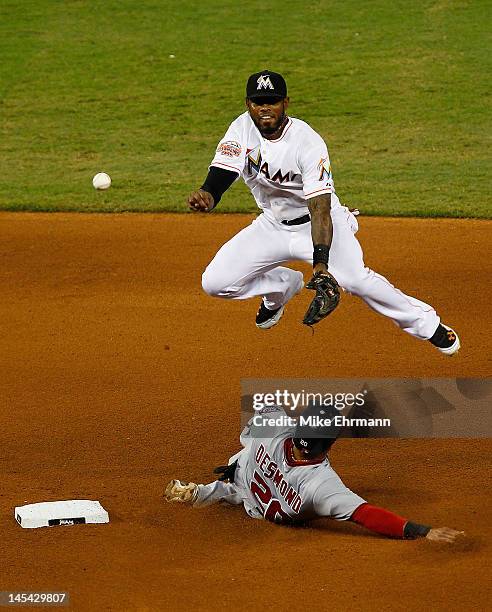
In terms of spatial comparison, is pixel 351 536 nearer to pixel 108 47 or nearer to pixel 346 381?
pixel 346 381

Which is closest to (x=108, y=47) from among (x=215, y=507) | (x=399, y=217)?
(x=399, y=217)

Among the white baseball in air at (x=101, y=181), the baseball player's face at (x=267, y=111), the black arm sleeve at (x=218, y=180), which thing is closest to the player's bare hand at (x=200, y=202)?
the black arm sleeve at (x=218, y=180)

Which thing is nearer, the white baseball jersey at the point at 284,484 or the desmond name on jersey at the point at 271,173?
the white baseball jersey at the point at 284,484

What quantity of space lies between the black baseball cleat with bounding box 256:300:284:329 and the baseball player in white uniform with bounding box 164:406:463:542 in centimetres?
206

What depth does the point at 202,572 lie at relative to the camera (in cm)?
604

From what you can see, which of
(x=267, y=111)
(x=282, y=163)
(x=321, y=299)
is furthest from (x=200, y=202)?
(x=321, y=299)

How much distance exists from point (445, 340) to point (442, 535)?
2360 millimetres

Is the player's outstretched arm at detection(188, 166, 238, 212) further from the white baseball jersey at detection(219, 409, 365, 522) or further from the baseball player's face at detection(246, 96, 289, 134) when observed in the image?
the white baseball jersey at detection(219, 409, 365, 522)

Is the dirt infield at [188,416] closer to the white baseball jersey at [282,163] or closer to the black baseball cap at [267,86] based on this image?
the white baseball jersey at [282,163]

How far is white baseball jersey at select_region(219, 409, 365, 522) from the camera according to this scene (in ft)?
21.0

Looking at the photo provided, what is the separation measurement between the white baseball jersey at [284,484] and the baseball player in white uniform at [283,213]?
4.06 ft

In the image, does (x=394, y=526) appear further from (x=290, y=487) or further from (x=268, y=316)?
(x=268, y=316)

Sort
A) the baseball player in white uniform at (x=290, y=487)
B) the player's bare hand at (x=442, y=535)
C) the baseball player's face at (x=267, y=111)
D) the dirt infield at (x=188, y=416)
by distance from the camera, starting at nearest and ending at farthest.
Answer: the dirt infield at (x=188, y=416) → the player's bare hand at (x=442, y=535) → the baseball player in white uniform at (x=290, y=487) → the baseball player's face at (x=267, y=111)

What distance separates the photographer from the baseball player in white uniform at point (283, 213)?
7.54 metres
